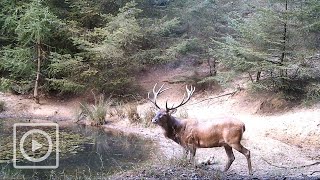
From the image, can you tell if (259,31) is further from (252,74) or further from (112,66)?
(112,66)

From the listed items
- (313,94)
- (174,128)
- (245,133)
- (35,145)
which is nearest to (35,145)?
(35,145)

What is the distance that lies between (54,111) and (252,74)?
7246 millimetres

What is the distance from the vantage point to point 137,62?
16234 millimetres

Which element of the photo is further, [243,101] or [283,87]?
[243,101]

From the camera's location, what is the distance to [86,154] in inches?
356

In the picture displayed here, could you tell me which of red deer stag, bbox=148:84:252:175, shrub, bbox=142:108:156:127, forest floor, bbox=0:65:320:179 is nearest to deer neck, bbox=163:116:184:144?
red deer stag, bbox=148:84:252:175

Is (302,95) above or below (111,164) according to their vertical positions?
above

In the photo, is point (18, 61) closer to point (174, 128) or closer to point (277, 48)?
point (277, 48)

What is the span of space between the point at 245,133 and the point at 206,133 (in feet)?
12.2

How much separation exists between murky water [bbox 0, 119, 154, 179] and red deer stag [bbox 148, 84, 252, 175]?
3.30 ft

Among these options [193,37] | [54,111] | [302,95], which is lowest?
[54,111]

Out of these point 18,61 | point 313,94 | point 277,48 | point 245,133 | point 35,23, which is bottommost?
point 245,133

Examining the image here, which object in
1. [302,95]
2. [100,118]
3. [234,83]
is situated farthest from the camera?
[234,83]

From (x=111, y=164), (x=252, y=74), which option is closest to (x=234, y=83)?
(x=252, y=74)
